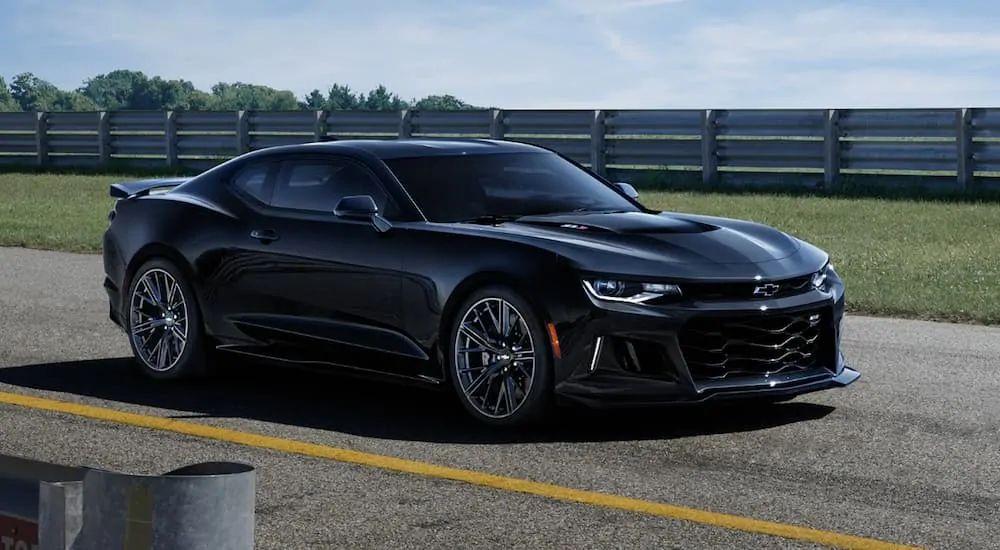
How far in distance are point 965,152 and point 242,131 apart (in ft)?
58.5

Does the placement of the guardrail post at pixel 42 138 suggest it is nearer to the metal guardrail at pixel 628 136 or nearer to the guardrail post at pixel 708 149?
the metal guardrail at pixel 628 136

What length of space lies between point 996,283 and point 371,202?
308 inches

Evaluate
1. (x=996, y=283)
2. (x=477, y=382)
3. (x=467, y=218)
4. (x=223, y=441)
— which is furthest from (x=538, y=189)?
(x=996, y=283)

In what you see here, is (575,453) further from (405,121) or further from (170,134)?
(170,134)

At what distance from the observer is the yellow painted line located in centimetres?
565

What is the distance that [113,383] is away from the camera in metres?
9.09

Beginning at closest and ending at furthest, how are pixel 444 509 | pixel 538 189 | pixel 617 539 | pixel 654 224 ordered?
pixel 617 539 → pixel 444 509 → pixel 654 224 → pixel 538 189

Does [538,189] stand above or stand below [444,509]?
above

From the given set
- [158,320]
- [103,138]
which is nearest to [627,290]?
[158,320]

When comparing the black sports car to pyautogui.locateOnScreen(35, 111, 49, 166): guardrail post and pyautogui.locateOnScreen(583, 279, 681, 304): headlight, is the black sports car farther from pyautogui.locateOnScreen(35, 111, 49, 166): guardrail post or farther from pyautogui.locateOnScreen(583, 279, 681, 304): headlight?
pyautogui.locateOnScreen(35, 111, 49, 166): guardrail post

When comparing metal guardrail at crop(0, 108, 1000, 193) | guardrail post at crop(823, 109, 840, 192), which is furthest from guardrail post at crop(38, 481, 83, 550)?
guardrail post at crop(823, 109, 840, 192)

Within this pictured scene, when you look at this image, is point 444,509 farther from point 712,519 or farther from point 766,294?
point 766,294

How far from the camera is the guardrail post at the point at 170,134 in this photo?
39.9 m

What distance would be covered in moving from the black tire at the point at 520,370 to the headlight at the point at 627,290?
28 cm
